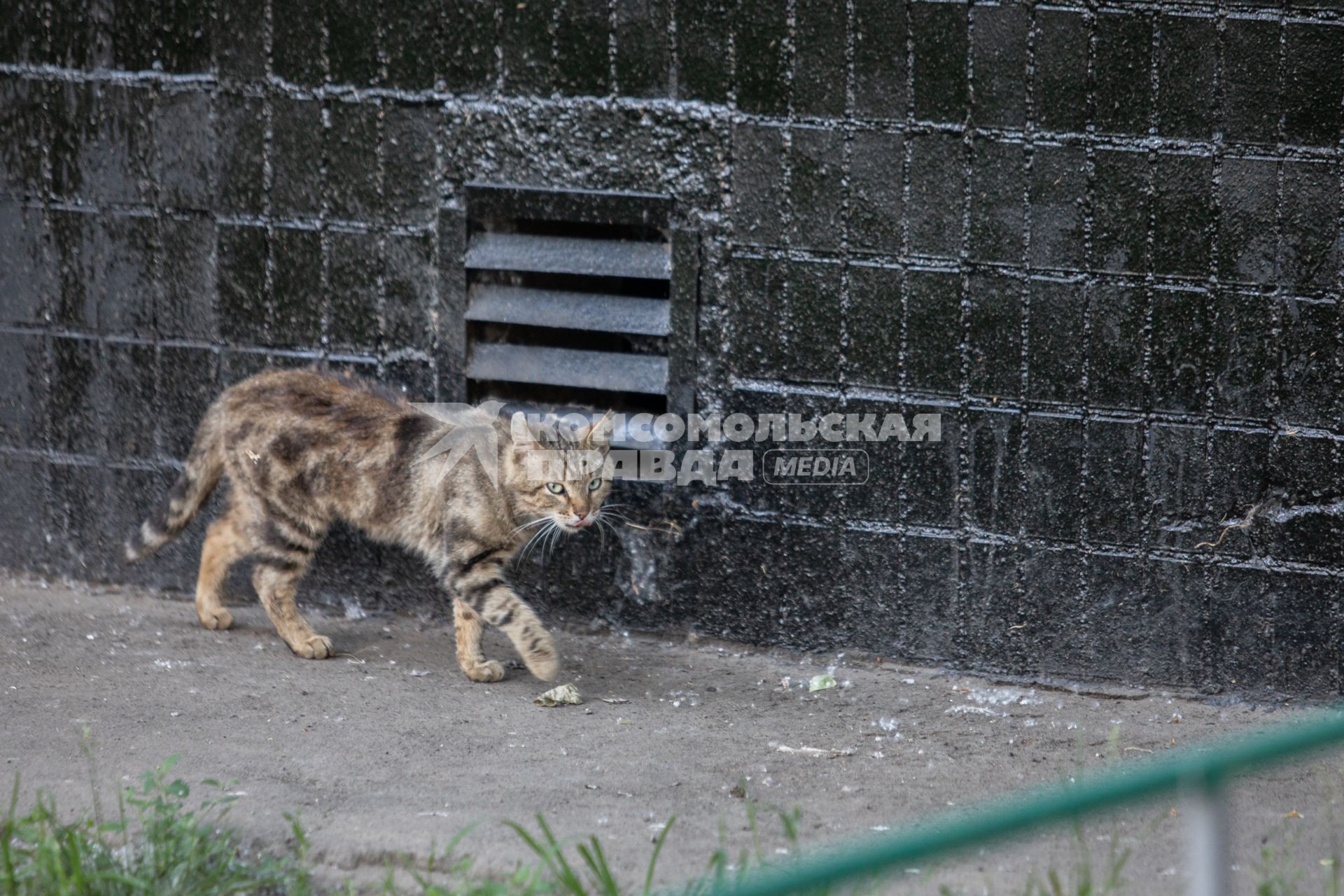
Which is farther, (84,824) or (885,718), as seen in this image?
(885,718)

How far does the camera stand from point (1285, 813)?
351 cm

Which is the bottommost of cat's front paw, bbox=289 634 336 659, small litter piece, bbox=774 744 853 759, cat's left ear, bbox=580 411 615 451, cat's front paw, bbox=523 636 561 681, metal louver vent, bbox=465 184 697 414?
small litter piece, bbox=774 744 853 759

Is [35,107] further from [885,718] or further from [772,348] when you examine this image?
[885,718]

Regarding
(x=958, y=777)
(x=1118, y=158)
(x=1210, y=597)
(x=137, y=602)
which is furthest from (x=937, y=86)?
(x=137, y=602)

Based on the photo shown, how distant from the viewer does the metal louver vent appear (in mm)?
4656

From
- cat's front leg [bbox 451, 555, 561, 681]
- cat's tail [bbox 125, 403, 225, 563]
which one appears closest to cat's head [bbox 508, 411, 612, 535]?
cat's front leg [bbox 451, 555, 561, 681]

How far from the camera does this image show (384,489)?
4.66 meters

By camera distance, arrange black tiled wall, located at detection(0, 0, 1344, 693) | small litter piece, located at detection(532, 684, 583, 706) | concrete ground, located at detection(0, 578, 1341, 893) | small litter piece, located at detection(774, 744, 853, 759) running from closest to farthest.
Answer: concrete ground, located at detection(0, 578, 1341, 893) < small litter piece, located at detection(774, 744, 853, 759) < black tiled wall, located at detection(0, 0, 1344, 693) < small litter piece, located at detection(532, 684, 583, 706)

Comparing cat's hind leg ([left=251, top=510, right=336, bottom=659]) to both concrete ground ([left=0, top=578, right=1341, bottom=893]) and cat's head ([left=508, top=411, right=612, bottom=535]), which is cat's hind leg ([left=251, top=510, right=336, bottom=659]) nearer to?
concrete ground ([left=0, top=578, right=1341, bottom=893])

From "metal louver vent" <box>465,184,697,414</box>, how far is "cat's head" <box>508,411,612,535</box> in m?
0.31

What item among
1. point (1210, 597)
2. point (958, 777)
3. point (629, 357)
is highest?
point (629, 357)

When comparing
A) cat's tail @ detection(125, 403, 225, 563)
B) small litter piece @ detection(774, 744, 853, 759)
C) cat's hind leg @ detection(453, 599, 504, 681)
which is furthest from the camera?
cat's tail @ detection(125, 403, 225, 563)

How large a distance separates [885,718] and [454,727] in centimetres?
141

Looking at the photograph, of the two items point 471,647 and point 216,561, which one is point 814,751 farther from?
point 216,561
